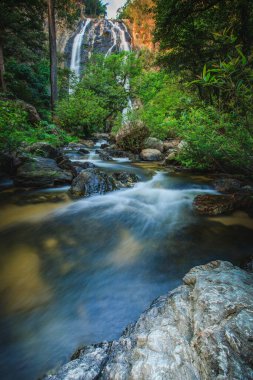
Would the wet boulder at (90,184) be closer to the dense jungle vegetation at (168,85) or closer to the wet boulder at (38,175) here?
the wet boulder at (38,175)

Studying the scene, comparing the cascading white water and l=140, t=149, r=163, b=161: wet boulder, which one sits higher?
the cascading white water

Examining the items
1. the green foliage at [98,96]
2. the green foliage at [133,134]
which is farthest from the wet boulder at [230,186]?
the green foliage at [98,96]

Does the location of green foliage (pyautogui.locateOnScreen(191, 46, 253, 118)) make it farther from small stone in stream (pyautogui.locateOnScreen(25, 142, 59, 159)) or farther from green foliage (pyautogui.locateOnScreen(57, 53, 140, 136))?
green foliage (pyautogui.locateOnScreen(57, 53, 140, 136))

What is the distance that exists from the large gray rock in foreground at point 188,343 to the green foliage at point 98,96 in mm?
13086

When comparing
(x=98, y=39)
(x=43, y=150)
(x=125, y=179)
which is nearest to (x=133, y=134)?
(x=43, y=150)

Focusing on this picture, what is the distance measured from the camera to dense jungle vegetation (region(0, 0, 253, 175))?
3.15 m

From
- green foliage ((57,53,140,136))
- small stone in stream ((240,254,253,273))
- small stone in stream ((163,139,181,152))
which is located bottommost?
small stone in stream ((240,254,253,273))

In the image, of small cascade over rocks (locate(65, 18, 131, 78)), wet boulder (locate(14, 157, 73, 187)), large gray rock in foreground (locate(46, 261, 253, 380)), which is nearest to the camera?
large gray rock in foreground (locate(46, 261, 253, 380))

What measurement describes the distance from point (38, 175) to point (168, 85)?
43.4ft

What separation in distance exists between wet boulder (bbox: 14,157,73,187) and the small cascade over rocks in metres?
31.3

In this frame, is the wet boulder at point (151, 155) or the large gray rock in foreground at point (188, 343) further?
the wet boulder at point (151, 155)

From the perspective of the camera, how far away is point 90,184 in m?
5.62

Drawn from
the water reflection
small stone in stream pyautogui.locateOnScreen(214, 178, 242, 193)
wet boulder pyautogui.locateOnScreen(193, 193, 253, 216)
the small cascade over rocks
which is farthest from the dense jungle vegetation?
the small cascade over rocks

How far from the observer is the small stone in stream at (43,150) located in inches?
291
